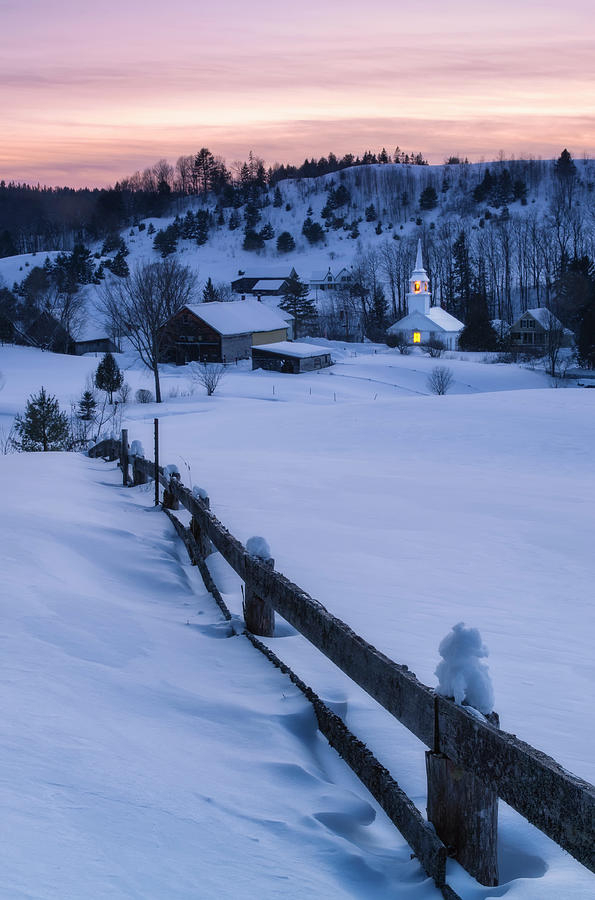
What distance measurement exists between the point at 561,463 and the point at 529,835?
18.9 metres

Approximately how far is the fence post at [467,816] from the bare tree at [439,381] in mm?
52961

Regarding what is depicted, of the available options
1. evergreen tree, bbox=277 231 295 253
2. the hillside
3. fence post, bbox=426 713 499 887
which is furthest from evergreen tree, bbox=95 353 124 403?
evergreen tree, bbox=277 231 295 253

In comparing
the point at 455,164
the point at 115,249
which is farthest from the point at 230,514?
the point at 455,164

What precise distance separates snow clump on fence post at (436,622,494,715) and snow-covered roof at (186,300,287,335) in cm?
6741

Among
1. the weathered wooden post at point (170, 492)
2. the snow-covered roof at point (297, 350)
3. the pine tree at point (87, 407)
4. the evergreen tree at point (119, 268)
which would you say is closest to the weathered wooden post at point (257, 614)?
the weathered wooden post at point (170, 492)

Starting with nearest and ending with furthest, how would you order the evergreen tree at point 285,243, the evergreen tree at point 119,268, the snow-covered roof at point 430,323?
the snow-covered roof at point 430,323 → the evergreen tree at point 119,268 → the evergreen tree at point 285,243

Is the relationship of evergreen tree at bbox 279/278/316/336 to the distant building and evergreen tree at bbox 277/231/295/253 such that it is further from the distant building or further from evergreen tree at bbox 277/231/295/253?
evergreen tree at bbox 277/231/295/253

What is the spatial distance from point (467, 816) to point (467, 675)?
0.53 m

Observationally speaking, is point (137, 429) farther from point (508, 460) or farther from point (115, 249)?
point (115, 249)

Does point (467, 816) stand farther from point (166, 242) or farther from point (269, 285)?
point (166, 242)

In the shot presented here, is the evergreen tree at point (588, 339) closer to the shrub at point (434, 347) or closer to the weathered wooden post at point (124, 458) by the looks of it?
the shrub at point (434, 347)

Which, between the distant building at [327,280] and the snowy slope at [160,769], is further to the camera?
the distant building at [327,280]

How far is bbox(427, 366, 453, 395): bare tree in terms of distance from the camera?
5550 centimetres

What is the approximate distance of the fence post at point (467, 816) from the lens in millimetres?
2781
